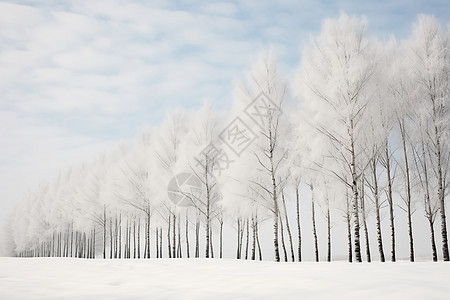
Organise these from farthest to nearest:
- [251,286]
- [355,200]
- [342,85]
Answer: [342,85] → [355,200] → [251,286]

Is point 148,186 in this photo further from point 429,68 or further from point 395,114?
point 429,68

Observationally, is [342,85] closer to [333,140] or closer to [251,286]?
Answer: [333,140]

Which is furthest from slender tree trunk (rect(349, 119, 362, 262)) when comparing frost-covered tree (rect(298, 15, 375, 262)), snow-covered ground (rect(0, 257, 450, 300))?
snow-covered ground (rect(0, 257, 450, 300))

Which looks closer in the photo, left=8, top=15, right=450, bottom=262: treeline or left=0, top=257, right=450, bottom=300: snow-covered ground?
left=0, top=257, right=450, bottom=300: snow-covered ground

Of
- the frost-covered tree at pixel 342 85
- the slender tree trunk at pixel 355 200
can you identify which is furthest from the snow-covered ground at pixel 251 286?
the frost-covered tree at pixel 342 85

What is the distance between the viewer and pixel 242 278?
6.11 metres

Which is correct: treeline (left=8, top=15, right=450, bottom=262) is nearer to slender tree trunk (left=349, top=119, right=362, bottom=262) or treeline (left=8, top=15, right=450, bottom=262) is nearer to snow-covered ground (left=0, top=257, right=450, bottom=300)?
slender tree trunk (left=349, top=119, right=362, bottom=262)

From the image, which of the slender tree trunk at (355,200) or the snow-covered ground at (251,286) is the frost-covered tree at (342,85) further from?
the snow-covered ground at (251,286)

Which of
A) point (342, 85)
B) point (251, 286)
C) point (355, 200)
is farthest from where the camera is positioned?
point (342, 85)

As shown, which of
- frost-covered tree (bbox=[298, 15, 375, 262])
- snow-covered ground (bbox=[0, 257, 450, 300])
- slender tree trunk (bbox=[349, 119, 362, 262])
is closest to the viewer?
snow-covered ground (bbox=[0, 257, 450, 300])

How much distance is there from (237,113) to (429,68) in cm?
835

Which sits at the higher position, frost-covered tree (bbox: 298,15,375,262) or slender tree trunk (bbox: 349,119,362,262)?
frost-covered tree (bbox: 298,15,375,262)

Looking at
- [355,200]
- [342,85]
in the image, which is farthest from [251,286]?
[342,85]

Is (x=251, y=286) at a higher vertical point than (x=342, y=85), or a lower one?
lower
